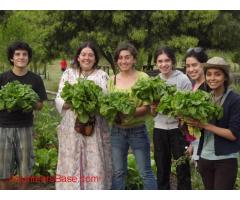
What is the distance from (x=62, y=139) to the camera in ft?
16.0

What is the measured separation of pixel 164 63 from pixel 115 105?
2.90 ft

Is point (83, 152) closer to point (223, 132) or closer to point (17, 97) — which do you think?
point (17, 97)

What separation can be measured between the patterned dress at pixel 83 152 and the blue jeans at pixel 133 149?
0.17 metres

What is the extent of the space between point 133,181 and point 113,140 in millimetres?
1006

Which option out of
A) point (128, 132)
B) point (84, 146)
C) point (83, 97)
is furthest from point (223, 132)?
point (84, 146)

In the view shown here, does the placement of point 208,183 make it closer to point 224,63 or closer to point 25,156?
point 224,63

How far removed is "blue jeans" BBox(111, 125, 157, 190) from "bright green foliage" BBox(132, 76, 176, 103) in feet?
1.42

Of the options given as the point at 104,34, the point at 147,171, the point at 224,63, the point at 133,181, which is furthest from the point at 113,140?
the point at 104,34

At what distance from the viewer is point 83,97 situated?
4.46 metres

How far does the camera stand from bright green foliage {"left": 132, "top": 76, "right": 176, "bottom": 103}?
442 cm

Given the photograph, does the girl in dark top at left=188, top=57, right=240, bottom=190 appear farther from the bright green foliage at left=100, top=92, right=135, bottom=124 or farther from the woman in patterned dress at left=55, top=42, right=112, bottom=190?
the woman in patterned dress at left=55, top=42, right=112, bottom=190

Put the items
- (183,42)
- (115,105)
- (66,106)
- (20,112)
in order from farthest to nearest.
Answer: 1. (183,42)
2. (20,112)
3. (66,106)
4. (115,105)

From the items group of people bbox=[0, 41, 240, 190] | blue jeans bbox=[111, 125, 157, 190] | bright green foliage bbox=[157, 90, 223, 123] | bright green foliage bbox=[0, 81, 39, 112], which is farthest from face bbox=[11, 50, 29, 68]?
bright green foliage bbox=[157, 90, 223, 123]

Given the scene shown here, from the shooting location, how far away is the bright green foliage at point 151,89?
4.42 m
